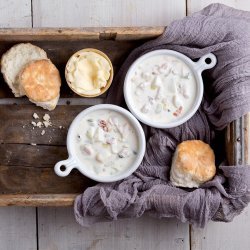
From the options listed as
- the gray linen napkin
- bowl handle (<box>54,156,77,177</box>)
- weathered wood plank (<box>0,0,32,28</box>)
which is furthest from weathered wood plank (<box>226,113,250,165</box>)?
weathered wood plank (<box>0,0,32,28</box>)

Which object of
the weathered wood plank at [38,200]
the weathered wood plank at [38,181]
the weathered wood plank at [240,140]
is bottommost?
the weathered wood plank at [38,200]

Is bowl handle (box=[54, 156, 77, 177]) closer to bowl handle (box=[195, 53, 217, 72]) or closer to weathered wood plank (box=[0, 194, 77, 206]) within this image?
weathered wood plank (box=[0, 194, 77, 206])

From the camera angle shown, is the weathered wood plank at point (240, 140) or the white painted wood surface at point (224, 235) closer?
the weathered wood plank at point (240, 140)

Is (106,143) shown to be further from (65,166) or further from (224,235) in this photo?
(224,235)

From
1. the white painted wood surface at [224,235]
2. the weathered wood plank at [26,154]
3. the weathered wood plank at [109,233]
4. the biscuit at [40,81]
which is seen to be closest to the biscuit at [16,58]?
the biscuit at [40,81]

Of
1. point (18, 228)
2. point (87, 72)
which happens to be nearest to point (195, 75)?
point (87, 72)

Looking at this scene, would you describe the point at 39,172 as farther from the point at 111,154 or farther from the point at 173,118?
the point at 173,118

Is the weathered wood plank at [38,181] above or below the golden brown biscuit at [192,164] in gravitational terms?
below

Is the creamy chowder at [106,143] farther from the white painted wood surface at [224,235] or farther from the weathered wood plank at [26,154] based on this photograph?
the white painted wood surface at [224,235]
